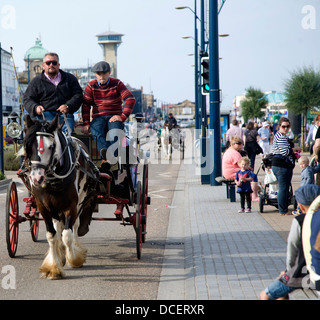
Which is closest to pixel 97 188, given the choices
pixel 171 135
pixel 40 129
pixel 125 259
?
pixel 125 259

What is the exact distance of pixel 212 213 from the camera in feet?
42.7

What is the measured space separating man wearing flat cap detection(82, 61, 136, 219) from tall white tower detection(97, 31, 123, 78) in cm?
17973

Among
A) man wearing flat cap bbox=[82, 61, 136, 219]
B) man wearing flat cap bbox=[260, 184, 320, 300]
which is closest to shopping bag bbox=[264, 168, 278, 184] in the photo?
man wearing flat cap bbox=[82, 61, 136, 219]

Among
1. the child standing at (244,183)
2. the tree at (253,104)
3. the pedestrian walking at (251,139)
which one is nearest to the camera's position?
the child standing at (244,183)

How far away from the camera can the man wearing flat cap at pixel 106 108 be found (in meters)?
9.10

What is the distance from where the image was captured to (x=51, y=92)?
8609 mm

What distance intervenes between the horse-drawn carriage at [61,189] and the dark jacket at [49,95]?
24.9 inches

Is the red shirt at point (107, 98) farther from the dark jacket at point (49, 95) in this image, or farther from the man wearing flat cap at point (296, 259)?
the man wearing flat cap at point (296, 259)

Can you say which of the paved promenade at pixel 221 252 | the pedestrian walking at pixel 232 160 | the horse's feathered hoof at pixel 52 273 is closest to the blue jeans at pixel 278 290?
the paved promenade at pixel 221 252

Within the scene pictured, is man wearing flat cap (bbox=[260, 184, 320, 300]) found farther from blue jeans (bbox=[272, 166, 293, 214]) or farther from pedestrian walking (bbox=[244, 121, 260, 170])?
pedestrian walking (bbox=[244, 121, 260, 170])

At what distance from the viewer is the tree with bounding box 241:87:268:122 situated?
3494 inches

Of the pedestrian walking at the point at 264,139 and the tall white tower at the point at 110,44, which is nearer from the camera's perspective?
the pedestrian walking at the point at 264,139

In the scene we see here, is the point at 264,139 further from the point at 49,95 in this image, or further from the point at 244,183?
the point at 49,95
